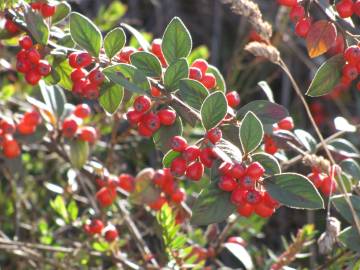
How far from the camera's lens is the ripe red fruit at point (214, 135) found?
146cm

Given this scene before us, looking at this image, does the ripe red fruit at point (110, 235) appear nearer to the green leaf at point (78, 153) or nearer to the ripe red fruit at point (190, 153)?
the green leaf at point (78, 153)

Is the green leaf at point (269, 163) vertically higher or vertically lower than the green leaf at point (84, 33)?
lower

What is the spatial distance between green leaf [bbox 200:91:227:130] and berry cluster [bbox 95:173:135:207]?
763 mm

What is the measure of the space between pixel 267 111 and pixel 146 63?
0.31 metres

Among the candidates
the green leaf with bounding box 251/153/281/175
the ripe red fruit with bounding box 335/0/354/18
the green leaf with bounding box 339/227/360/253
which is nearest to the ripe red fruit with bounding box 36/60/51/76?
the green leaf with bounding box 251/153/281/175

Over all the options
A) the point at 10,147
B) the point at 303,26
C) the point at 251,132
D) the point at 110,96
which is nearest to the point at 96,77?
the point at 110,96

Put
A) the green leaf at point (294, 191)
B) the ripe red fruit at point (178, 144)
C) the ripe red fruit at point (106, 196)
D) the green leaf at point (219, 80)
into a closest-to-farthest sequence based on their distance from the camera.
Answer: the green leaf at point (294, 191) → the ripe red fruit at point (178, 144) → the green leaf at point (219, 80) → the ripe red fruit at point (106, 196)

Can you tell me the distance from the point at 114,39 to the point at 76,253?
0.87 metres

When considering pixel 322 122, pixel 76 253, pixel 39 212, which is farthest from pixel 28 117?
pixel 322 122

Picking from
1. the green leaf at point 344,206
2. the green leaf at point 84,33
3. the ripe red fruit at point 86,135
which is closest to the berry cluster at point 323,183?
the green leaf at point 344,206

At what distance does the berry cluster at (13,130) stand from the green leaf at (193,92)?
76 cm

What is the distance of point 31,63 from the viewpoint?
5.51 ft

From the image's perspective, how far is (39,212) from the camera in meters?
2.93

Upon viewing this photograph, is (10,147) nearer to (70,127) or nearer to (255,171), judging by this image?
(70,127)
